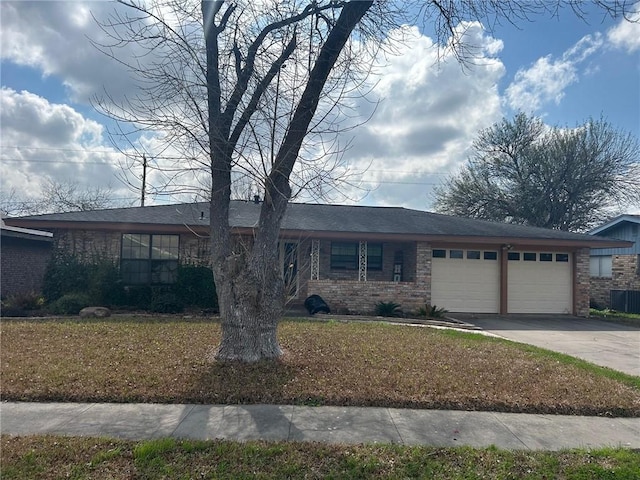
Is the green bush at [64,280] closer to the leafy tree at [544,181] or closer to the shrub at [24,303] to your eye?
the shrub at [24,303]

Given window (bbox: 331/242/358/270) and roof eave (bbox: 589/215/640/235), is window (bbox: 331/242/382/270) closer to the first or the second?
window (bbox: 331/242/358/270)

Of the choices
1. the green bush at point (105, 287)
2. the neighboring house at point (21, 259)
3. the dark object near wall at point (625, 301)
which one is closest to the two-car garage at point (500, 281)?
the dark object near wall at point (625, 301)

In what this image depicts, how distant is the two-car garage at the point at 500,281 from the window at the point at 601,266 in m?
6.40

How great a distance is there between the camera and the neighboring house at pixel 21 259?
51.9ft

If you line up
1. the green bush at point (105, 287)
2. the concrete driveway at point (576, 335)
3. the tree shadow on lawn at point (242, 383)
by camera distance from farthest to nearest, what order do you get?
1. the green bush at point (105, 287)
2. the concrete driveway at point (576, 335)
3. the tree shadow on lawn at point (242, 383)

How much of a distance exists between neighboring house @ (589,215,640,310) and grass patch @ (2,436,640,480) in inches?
649

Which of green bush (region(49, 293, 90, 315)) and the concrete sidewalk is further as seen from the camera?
green bush (region(49, 293, 90, 315))

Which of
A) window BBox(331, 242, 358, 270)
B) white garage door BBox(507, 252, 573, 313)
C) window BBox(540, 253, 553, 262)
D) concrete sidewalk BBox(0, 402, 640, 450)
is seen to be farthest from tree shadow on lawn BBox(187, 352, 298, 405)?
window BBox(540, 253, 553, 262)

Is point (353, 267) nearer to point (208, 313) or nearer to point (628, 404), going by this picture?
point (208, 313)

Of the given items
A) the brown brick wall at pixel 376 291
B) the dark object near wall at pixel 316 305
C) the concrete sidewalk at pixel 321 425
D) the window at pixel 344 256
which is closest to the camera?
the concrete sidewalk at pixel 321 425

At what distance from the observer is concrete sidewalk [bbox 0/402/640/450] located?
A: 404 centimetres

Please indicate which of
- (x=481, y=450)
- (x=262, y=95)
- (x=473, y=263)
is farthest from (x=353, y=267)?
(x=481, y=450)

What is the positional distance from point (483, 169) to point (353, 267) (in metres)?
16.9

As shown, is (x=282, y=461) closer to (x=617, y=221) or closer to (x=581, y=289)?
(x=581, y=289)
